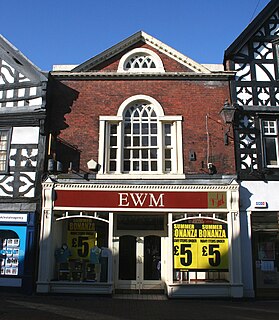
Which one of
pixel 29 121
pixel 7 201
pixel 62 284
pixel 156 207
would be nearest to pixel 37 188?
pixel 7 201

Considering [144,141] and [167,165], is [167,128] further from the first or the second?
[167,165]

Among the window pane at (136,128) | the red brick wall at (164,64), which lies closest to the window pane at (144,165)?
the window pane at (136,128)

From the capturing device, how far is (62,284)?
12320mm

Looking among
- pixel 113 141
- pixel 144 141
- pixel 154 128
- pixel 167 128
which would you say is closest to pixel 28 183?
pixel 113 141

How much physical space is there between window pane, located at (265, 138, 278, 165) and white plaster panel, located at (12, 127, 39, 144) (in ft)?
27.1

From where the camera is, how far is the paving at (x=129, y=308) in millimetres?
9445

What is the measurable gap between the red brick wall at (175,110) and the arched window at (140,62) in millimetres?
553

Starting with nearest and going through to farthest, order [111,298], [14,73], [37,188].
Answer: [111,298] < [37,188] < [14,73]

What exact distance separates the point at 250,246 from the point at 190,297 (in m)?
2.64

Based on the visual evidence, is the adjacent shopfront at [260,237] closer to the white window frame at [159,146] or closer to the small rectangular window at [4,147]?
the white window frame at [159,146]

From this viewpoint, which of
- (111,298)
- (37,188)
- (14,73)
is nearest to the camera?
(111,298)

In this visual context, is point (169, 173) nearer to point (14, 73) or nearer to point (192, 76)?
point (192, 76)

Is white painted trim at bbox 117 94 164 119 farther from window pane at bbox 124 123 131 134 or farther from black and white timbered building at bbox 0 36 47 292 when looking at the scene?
black and white timbered building at bbox 0 36 47 292

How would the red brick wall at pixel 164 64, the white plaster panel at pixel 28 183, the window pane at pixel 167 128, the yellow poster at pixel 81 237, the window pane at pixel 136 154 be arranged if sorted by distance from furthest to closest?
the red brick wall at pixel 164 64 < the window pane at pixel 167 128 < the window pane at pixel 136 154 < the yellow poster at pixel 81 237 < the white plaster panel at pixel 28 183
